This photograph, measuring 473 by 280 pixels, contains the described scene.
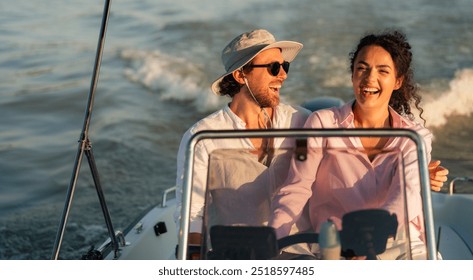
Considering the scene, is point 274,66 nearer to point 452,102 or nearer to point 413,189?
point 413,189

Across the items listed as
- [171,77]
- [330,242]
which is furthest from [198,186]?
[171,77]

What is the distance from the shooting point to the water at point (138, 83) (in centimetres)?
690

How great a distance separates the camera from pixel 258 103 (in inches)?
Result: 124

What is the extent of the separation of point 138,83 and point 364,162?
8.37m

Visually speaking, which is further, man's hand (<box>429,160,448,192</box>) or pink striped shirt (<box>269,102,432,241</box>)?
man's hand (<box>429,160,448,192</box>)

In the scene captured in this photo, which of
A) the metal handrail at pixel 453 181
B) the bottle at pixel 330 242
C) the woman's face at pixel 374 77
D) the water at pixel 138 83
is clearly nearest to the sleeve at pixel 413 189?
the bottle at pixel 330 242

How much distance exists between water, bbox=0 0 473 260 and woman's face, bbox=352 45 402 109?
10.3 ft

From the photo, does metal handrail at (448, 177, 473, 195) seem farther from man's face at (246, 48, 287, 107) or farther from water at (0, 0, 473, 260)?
water at (0, 0, 473, 260)

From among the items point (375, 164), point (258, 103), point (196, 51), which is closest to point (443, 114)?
point (196, 51)

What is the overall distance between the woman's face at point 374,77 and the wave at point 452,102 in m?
5.96

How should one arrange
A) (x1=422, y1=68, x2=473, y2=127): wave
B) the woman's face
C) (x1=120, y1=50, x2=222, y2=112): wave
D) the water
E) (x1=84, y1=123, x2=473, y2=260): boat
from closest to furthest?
1. the woman's face
2. (x1=84, y1=123, x2=473, y2=260): boat
3. the water
4. (x1=422, y1=68, x2=473, y2=127): wave
5. (x1=120, y1=50, x2=222, y2=112): wave

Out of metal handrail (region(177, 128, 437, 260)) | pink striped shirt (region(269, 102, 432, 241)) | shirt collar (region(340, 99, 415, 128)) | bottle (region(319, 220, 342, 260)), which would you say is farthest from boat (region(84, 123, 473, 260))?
bottle (region(319, 220, 342, 260))

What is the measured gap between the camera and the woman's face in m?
2.85
